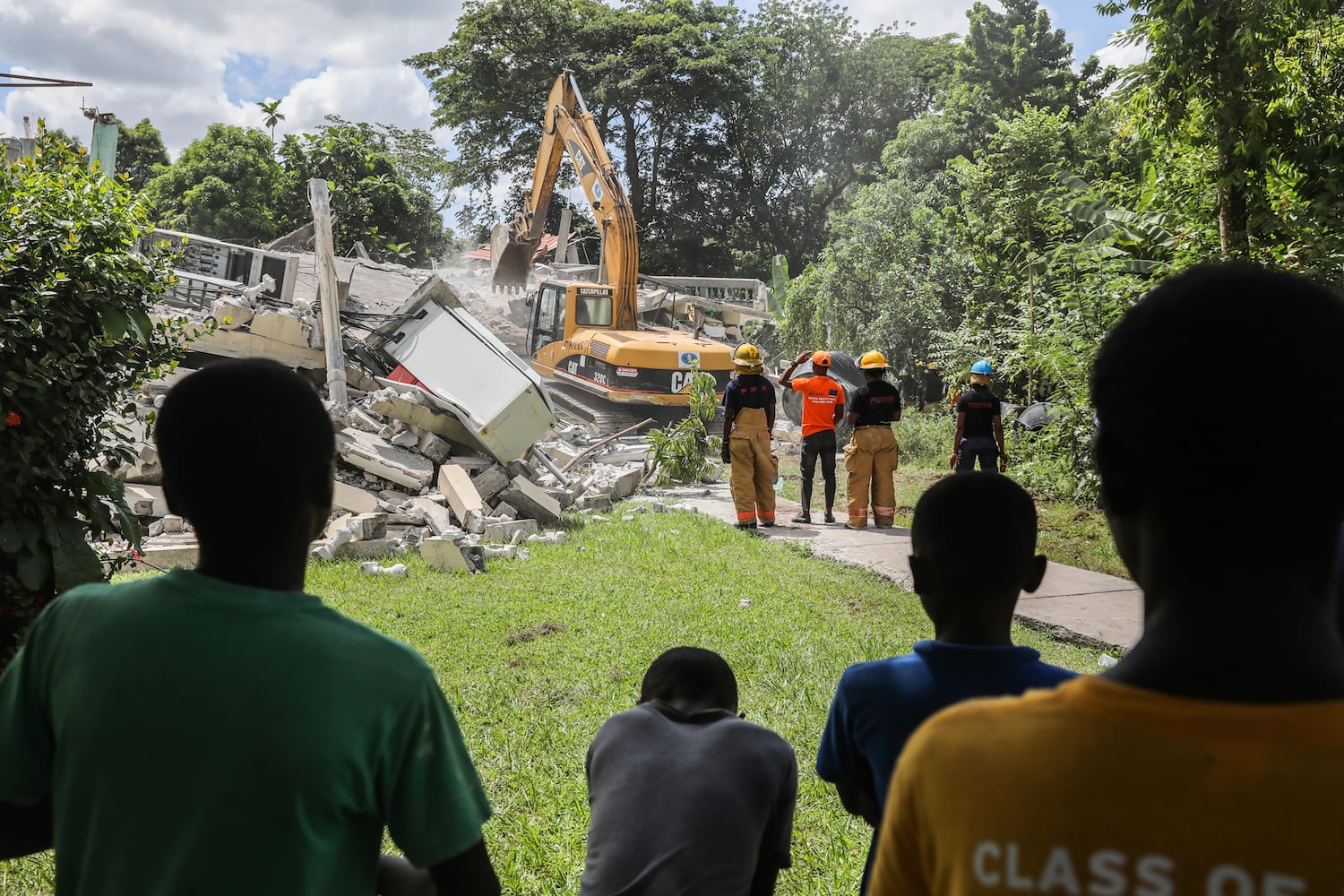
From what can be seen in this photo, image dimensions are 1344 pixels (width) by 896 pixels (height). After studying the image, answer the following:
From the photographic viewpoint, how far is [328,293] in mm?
11680

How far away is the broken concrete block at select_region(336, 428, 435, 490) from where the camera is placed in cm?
1009

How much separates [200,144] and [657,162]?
55.9 feet

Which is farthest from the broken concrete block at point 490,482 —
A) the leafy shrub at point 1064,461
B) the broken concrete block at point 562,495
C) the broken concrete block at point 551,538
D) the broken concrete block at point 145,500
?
the leafy shrub at point 1064,461

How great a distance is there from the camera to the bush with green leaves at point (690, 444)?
13328mm

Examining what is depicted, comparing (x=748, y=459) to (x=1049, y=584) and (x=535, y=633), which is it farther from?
(x=535, y=633)

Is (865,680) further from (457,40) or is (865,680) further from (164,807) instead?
(457,40)

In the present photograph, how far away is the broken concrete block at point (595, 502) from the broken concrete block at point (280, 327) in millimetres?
4241

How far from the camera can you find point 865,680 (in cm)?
207

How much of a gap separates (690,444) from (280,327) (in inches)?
217

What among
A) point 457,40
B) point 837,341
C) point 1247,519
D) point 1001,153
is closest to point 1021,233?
point 1001,153

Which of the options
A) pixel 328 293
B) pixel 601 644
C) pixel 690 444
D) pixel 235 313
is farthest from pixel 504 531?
pixel 235 313

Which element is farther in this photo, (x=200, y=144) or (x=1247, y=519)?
(x=200, y=144)

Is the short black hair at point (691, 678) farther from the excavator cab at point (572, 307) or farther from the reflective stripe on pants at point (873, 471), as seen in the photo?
the excavator cab at point (572, 307)

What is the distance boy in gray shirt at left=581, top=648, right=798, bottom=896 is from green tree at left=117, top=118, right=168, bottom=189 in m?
44.4
